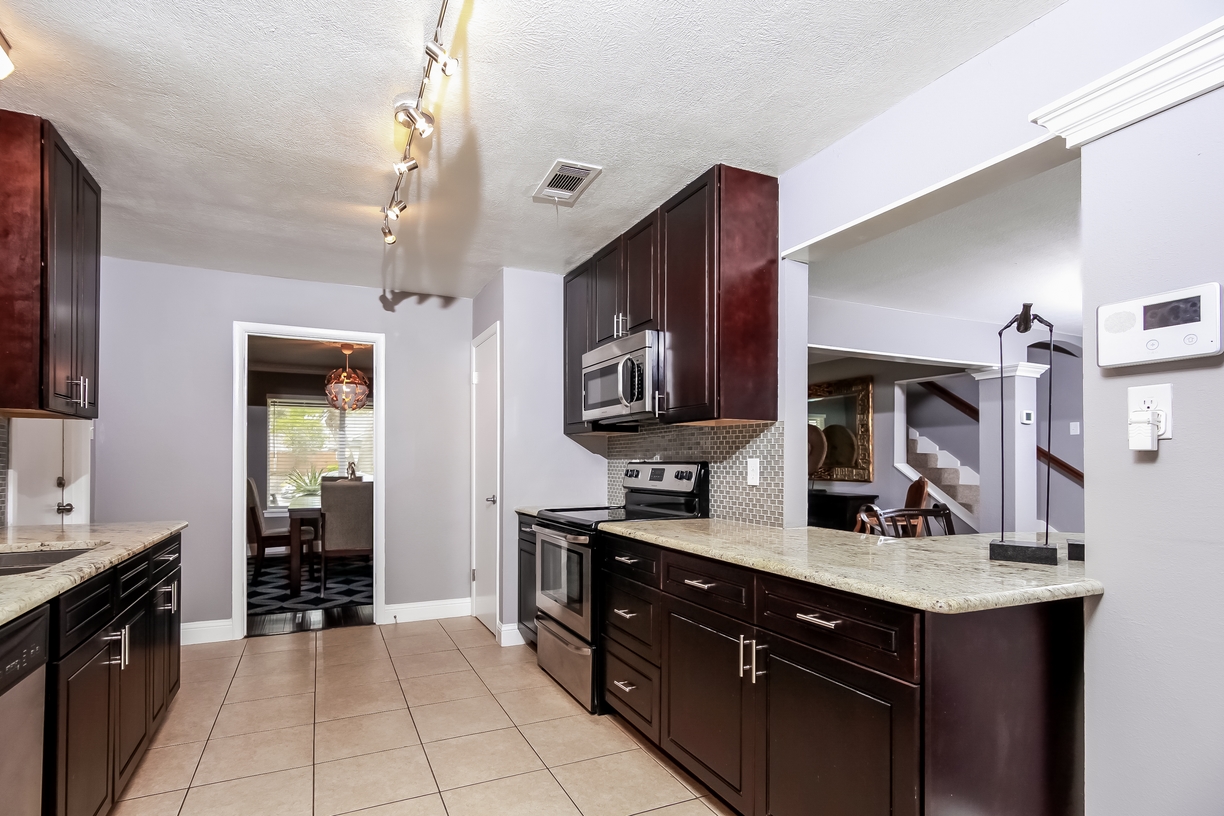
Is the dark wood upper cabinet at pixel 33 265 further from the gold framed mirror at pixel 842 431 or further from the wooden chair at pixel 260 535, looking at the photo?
the gold framed mirror at pixel 842 431

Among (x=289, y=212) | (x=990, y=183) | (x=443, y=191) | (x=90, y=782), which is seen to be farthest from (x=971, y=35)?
(x=90, y=782)

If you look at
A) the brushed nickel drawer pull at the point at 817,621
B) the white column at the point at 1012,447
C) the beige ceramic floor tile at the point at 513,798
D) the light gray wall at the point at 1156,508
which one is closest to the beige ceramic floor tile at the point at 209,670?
the beige ceramic floor tile at the point at 513,798

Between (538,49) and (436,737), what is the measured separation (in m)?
2.56

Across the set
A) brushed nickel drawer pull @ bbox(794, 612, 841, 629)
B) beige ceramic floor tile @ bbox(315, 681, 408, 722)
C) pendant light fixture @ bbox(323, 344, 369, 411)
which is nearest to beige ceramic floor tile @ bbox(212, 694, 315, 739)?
beige ceramic floor tile @ bbox(315, 681, 408, 722)

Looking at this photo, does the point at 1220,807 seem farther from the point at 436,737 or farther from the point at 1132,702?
the point at 436,737

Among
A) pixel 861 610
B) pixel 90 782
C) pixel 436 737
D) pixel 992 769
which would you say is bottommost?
pixel 436 737

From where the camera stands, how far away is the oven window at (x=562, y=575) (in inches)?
123

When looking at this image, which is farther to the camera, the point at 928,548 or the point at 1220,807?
the point at 928,548

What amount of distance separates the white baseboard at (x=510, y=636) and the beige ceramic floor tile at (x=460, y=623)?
1.40ft

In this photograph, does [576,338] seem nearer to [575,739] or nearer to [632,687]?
[632,687]

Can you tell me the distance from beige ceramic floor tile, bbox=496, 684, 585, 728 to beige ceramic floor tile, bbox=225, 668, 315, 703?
3.32 feet

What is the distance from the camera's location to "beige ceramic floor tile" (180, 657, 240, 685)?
135 inches

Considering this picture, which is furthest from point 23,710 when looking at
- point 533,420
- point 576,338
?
point 576,338

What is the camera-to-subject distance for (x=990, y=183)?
79.4 inches
